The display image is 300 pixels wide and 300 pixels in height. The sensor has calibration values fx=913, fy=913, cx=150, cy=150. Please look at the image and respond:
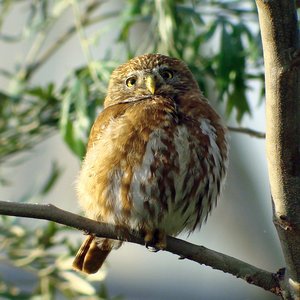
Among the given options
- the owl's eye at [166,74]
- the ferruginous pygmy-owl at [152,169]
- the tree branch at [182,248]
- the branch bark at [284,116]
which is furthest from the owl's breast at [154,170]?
the branch bark at [284,116]

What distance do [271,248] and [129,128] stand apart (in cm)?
567

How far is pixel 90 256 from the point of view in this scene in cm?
479

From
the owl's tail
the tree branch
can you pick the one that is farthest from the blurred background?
the tree branch

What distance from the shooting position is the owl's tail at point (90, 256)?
4.75 meters

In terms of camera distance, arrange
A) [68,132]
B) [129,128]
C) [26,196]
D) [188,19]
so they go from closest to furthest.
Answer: [129,128] < [68,132] < [188,19] < [26,196]

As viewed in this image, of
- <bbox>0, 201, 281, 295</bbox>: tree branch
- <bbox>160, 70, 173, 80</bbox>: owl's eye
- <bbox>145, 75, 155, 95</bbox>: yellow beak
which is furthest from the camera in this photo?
<bbox>160, 70, 173, 80</bbox>: owl's eye

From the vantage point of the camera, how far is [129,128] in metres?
4.46

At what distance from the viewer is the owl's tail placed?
475 cm

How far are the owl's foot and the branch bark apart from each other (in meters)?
0.82

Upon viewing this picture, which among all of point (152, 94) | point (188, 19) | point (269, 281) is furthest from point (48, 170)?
point (269, 281)

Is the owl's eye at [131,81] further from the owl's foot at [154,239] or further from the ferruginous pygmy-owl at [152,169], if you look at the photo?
the owl's foot at [154,239]

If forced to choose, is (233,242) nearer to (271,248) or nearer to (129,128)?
(271,248)

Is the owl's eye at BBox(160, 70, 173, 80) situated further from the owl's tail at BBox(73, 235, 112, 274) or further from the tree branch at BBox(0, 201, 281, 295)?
the tree branch at BBox(0, 201, 281, 295)

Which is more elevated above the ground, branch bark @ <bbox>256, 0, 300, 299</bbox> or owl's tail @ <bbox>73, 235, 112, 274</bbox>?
branch bark @ <bbox>256, 0, 300, 299</bbox>
